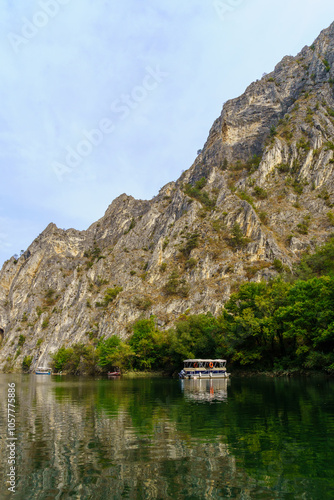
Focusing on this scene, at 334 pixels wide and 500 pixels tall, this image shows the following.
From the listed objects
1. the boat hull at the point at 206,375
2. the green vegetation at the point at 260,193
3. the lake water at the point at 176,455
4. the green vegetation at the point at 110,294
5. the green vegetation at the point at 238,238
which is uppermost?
the green vegetation at the point at 260,193

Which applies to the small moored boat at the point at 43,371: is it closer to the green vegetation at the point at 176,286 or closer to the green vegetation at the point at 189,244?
the green vegetation at the point at 176,286

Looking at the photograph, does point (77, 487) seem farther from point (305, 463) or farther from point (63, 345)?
point (63, 345)

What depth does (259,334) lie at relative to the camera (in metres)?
70.2

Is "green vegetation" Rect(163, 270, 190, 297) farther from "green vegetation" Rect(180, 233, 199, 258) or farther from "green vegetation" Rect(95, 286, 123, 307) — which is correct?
"green vegetation" Rect(95, 286, 123, 307)

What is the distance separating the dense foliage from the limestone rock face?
1515cm

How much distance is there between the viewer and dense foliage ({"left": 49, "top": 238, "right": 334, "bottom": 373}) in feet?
194

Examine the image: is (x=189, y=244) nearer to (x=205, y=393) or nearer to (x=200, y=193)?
(x=200, y=193)

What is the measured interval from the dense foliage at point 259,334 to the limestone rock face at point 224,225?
15.2 metres

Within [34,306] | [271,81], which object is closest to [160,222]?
[34,306]

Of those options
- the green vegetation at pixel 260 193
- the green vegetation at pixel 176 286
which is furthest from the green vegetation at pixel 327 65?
the green vegetation at pixel 176 286

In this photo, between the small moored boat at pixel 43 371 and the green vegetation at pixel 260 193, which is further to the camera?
the green vegetation at pixel 260 193

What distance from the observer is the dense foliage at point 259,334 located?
59219mm

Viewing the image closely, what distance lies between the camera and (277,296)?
235 feet

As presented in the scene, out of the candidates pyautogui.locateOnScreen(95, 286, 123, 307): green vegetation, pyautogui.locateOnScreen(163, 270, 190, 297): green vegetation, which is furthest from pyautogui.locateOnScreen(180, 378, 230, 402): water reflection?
pyautogui.locateOnScreen(95, 286, 123, 307): green vegetation
